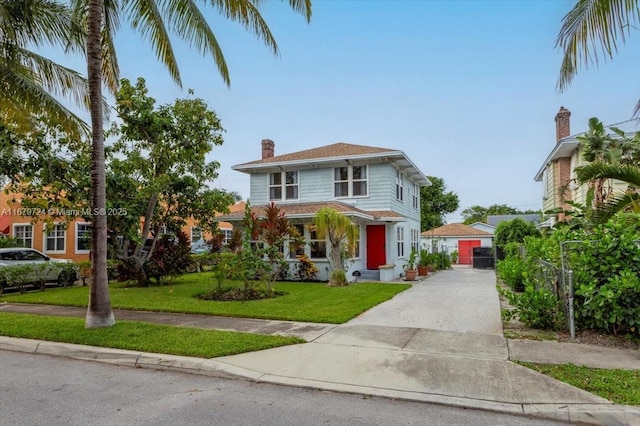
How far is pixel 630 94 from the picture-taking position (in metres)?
6.03

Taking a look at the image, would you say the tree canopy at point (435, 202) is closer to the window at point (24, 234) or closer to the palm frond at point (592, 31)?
the window at point (24, 234)

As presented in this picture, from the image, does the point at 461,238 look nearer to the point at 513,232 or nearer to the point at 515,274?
the point at 513,232

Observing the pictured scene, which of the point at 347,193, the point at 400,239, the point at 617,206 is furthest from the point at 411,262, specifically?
the point at 617,206

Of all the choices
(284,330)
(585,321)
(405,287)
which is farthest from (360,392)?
(405,287)

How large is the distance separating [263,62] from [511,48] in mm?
6624

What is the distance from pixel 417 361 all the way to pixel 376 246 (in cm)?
1271

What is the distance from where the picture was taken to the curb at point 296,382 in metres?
3.92

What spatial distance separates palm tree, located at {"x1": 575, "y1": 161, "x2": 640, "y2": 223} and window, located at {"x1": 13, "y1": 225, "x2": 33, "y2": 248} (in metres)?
29.6

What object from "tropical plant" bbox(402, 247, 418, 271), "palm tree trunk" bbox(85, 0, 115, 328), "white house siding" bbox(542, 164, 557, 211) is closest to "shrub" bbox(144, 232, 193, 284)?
"palm tree trunk" bbox(85, 0, 115, 328)

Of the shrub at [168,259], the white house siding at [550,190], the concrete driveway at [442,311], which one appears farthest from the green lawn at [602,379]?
the white house siding at [550,190]

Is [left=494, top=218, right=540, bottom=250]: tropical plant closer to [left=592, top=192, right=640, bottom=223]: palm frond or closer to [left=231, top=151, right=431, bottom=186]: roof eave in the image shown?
[left=231, top=151, right=431, bottom=186]: roof eave

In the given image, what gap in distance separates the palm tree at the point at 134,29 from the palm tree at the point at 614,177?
6783 mm

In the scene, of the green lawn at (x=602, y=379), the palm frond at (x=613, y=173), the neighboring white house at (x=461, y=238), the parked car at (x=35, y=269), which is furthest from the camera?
the neighboring white house at (x=461, y=238)

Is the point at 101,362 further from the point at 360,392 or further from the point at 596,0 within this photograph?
the point at 596,0
